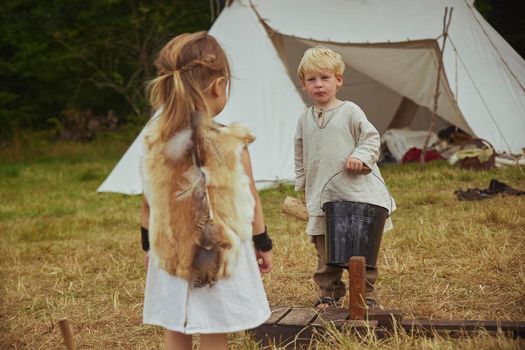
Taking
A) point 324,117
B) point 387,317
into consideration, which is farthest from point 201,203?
point 324,117

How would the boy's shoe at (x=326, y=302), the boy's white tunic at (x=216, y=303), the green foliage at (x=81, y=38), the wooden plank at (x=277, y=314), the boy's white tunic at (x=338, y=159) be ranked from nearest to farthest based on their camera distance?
the boy's white tunic at (x=216, y=303) < the wooden plank at (x=277, y=314) < the boy's white tunic at (x=338, y=159) < the boy's shoe at (x=326, y=302) < the green foliage at (x=81, y=38)

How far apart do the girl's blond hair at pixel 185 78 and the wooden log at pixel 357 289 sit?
36.7 inches

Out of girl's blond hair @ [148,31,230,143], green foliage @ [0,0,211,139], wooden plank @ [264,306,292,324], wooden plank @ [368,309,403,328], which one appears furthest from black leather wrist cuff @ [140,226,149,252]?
green foliage @ [0,0,211,139]

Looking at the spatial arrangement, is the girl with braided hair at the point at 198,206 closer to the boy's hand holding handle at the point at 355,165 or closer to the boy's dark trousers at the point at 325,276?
the boy's hand holding handle at the point at 355,165

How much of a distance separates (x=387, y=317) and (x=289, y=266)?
1.57m

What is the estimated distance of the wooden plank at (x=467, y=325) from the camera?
9.33 feet

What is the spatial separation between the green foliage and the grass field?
949 cm

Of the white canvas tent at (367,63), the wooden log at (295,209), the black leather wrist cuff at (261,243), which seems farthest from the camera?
the white canvas tent at (367,63)

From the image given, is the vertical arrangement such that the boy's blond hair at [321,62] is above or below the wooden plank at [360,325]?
above

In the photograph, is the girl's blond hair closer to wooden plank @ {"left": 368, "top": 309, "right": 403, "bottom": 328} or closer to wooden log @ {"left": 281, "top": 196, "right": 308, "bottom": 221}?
wooden plank @ {"left": 368, "top": 309, "right": 403, "bottom": 328}

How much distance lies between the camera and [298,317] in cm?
312

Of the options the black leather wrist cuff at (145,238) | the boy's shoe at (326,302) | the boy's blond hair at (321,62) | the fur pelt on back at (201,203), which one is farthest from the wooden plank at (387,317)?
the boy's blond hair at (321,62)

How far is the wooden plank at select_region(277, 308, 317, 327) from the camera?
120 inches

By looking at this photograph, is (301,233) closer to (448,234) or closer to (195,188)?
(448,234)
